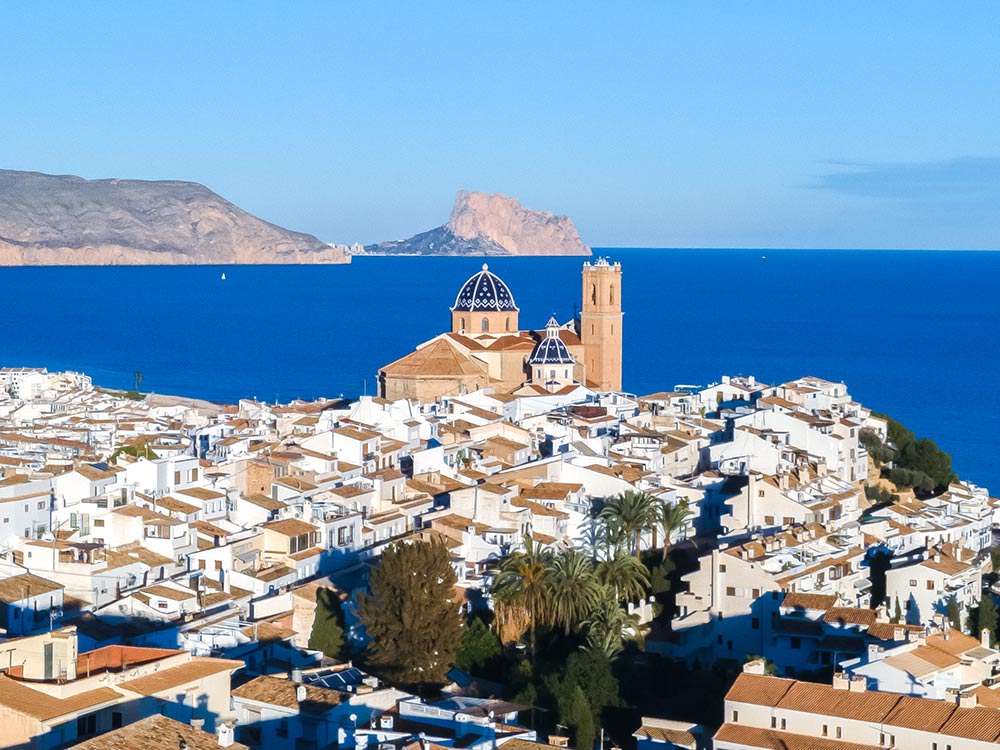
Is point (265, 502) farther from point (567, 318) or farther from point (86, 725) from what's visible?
point (567, 318)

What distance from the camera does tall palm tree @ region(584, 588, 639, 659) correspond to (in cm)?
2062

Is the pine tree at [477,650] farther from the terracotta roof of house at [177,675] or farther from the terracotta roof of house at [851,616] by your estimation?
the terracotta roof of house at [177,675]

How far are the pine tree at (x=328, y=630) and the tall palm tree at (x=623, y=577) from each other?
3722 mm

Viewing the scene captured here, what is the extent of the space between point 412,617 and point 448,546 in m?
4.22

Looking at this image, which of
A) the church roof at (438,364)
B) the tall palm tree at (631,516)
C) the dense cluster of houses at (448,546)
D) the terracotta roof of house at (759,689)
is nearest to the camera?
the dense cluster of houses at (448,546)

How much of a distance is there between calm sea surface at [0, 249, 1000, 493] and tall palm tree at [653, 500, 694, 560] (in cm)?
2071

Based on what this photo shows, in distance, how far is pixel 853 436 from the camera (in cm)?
3184

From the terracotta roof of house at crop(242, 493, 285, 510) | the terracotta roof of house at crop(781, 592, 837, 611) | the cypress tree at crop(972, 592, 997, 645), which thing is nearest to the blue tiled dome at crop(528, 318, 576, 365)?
the terracotta roof of house at crop(242, 493, 285, 510)

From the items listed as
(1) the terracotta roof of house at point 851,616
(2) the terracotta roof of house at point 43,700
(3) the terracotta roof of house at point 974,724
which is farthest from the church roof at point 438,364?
(2) the terracotta roof of house at point 43,700

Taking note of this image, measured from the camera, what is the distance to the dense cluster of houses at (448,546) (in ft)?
51.7

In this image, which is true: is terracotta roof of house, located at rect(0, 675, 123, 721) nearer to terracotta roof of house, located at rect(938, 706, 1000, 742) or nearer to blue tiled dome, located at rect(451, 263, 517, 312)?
terracotta roof of house, located at rect(938, 706, 1000, 742)

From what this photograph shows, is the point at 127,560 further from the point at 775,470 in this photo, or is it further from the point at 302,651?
the point at 775,470

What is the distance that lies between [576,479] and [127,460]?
7.99 m

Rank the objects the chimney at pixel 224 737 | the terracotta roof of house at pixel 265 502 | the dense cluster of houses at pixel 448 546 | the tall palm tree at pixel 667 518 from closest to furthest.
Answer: the chimney at pixel 224 737
the dense cluster of houses at pixel 448 546
the tall palm tree at pixel 667 518
the terracotta roof of house at pixel 265 502
